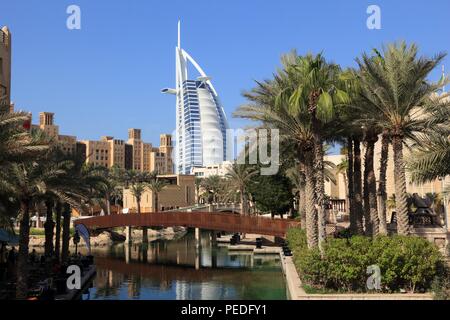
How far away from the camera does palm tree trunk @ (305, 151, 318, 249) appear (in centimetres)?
2522

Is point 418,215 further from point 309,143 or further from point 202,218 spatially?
point 202,218

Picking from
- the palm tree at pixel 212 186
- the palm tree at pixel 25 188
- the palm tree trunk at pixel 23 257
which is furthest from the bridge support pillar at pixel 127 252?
the palm tree at pixel 212 186

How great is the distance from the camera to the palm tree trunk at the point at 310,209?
993 inches

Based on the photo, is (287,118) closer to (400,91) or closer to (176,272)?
(400,91)

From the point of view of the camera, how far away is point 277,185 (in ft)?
170

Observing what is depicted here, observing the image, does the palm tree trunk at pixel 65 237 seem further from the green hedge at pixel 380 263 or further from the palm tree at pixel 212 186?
the palm tree at pixel 212 186

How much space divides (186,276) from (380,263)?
18.6m

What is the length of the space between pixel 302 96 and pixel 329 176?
32323mm

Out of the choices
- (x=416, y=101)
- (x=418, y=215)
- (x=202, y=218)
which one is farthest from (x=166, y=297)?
(x=202, y=218)

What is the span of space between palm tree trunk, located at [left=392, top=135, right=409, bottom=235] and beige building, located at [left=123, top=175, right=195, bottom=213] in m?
75.2

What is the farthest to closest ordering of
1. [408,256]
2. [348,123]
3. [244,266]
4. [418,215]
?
[244,266] < [418,215] < [348,123] < [408,256]

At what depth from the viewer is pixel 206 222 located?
50.2 m

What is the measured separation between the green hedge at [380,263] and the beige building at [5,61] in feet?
77.8

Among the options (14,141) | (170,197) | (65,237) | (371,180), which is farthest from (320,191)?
(170,197)
